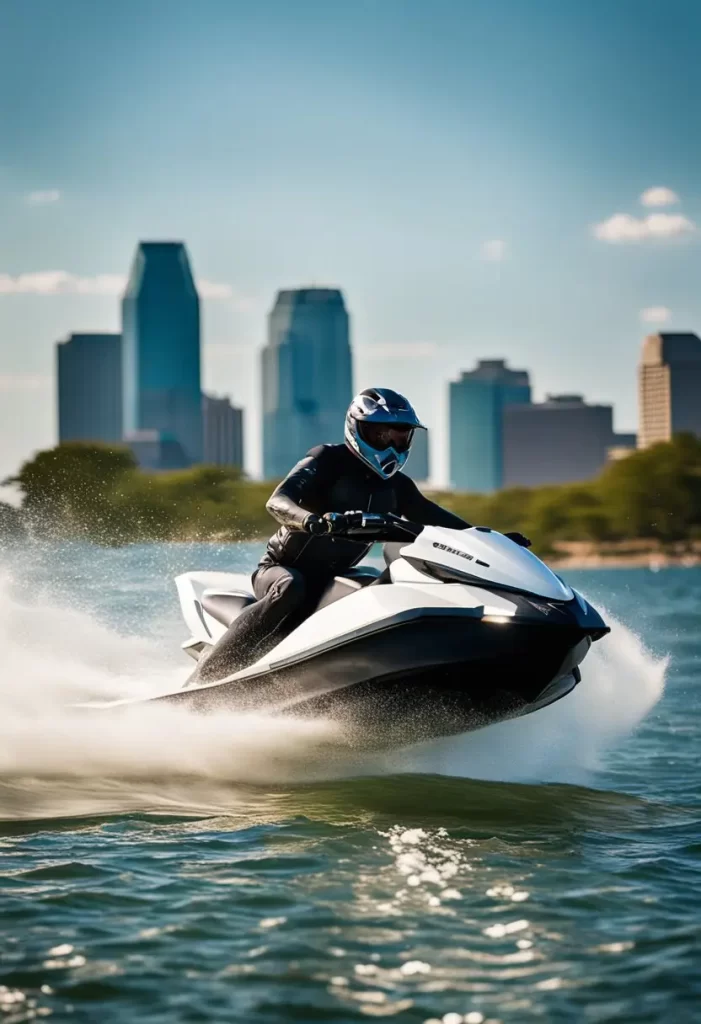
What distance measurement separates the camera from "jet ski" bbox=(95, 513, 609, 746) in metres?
6.11

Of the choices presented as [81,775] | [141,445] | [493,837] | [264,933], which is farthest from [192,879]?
[141,445]

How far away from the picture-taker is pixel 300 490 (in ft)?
21.7

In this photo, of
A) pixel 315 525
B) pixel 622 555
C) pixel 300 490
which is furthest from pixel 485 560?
pixel 622 555

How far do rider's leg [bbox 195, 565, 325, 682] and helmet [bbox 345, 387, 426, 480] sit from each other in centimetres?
63

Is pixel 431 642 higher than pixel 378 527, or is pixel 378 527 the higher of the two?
pixel 378 527

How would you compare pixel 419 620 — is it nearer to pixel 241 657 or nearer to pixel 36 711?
pixel 241 657

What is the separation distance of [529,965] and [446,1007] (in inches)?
17.0

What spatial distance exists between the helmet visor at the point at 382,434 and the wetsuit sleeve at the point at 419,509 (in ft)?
1.38

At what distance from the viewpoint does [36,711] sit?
774 cm

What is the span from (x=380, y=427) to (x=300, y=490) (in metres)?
0.46

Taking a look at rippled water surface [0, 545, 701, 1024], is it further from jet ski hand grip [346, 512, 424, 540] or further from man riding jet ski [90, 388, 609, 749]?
jet ski hand grip [346, 512, 424, 540]

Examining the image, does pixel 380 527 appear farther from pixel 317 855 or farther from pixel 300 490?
pixel 317 855

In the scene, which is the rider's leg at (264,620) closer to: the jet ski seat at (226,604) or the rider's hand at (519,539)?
the jet ski seat at (226,604)

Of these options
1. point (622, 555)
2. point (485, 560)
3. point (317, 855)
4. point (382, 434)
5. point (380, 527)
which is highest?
point (382, 434)
